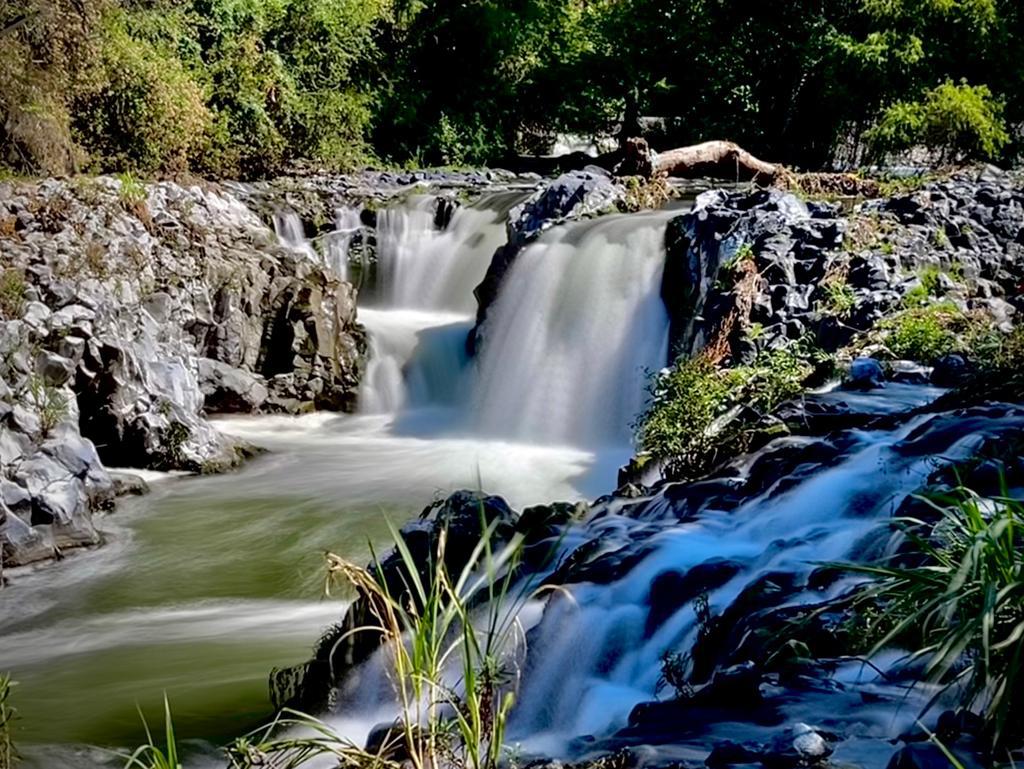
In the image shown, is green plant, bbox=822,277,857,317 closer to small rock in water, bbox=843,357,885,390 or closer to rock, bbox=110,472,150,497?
small rock in water, bbox=843,357,885,390

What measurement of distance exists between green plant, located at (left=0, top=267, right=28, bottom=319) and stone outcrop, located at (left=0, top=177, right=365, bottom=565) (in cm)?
2

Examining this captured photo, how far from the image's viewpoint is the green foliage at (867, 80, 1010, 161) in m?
16.5

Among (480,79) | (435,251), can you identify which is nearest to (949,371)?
(435,251)

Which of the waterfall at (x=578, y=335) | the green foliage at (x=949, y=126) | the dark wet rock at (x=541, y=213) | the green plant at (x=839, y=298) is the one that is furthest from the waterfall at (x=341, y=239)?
the green foliage at (x=949, y=126)

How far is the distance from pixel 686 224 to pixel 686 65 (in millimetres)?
13097

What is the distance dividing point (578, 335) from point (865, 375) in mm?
4424

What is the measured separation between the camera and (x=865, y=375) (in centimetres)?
790

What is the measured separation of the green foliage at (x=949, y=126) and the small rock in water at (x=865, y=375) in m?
9.73

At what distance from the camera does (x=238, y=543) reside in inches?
341

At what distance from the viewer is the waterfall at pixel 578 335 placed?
37.7 ft

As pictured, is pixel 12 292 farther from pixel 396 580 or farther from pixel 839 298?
pixel 839 298

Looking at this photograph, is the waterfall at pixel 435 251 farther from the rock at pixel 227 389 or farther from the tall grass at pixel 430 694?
the tall grass at pixel 430 694

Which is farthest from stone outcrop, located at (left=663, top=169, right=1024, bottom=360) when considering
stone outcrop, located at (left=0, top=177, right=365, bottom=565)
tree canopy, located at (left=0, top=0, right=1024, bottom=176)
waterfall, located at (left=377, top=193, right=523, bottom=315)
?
tree canopy, located at (left=0, top=0, right=1024, bottom=176)

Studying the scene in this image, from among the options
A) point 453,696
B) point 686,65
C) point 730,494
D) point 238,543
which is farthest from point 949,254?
point 686,65
